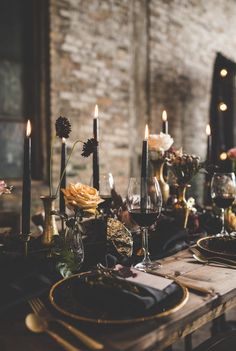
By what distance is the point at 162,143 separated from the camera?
1586 millimetres

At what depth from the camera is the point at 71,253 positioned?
1009 millimetres

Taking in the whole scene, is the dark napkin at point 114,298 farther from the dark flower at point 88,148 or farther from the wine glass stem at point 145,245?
the dark flower at point 88,148

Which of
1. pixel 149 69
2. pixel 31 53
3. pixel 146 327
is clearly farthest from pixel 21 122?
pixel 146 327

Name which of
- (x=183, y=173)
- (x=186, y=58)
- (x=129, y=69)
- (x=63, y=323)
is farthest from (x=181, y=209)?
(x=186, y=58)

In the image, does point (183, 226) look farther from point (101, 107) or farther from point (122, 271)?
point (101, 107)

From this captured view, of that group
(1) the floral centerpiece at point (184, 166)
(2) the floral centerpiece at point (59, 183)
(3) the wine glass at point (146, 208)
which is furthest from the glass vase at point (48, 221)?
(1) the floral centerpiece at point (184, 166)

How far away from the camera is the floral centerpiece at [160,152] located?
1.58m

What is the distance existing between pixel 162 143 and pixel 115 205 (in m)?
0.33

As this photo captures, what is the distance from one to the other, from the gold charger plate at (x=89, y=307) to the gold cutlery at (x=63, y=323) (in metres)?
0.02

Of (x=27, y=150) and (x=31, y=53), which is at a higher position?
(x=31, y=53)

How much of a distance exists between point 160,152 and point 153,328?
3.29 feet

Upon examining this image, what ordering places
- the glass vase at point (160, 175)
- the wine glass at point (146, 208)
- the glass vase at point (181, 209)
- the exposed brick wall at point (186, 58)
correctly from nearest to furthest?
the wine glass at point (146, 208) < the glass vase at point (181, 209) < the glass vase at point (160, 175) < the exposed brick wall at point (186, 58)

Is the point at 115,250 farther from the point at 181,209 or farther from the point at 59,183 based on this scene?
the point at 181,209

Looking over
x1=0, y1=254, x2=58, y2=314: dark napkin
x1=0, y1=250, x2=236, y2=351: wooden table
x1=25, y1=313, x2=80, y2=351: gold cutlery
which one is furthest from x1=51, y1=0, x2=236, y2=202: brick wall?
x1=25, y1=313, x2=80, y2=351: gold cutlery
